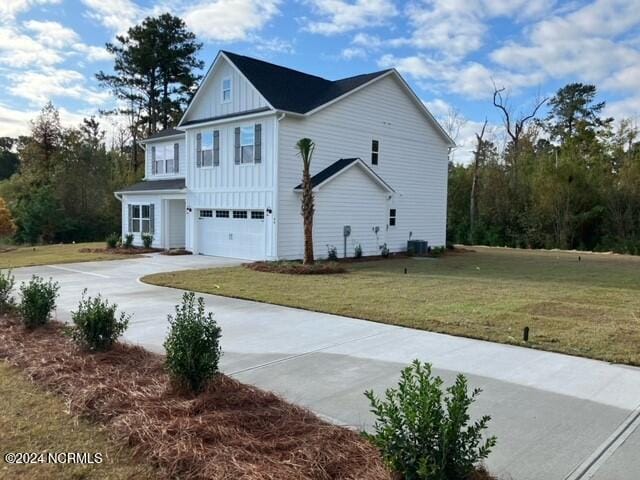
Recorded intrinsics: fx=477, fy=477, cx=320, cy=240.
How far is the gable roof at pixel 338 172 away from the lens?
16.8m

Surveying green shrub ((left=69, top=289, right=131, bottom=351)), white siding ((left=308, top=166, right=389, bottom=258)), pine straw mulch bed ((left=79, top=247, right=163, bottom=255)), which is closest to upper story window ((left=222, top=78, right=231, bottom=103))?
white siding ((left=308, top=166, right=389, bottom=258))

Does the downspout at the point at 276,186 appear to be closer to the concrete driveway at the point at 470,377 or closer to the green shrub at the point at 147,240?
the green shrub at the point at 147,240

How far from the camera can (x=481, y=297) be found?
954 cm

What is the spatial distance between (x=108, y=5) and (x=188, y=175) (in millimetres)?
7689

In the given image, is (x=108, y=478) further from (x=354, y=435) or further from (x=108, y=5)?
(x=108, y=5)

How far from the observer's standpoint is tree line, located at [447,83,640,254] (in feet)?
82.3

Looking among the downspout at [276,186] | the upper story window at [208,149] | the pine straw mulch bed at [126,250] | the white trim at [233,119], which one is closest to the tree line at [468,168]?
the pine straw mulch bed at [126,250]

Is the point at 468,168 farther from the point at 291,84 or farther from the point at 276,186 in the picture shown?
the point at 276,186

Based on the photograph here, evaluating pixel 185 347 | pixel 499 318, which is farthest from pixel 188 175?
pixel 185 347

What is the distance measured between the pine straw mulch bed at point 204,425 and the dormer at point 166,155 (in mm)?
18485

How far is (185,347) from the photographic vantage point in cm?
406

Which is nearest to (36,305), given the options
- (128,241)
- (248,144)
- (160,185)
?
(248,144)

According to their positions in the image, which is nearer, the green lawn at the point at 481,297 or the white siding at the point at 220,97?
the green lawn at the point at 481,297

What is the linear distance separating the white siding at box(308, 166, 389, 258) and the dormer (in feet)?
27.8
